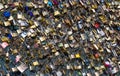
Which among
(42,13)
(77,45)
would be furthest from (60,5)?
(77,45)

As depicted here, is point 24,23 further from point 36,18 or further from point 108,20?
point 108,20

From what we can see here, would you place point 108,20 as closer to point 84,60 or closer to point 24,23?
point 84,60

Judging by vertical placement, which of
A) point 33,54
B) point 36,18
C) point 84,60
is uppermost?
point 36,18

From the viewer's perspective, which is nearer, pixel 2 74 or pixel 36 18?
pixel 2 74

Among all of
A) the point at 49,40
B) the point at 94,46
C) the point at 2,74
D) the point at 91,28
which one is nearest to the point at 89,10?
the point at 91,28

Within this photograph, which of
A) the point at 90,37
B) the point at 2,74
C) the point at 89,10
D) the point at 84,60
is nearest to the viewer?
the point at 2,74

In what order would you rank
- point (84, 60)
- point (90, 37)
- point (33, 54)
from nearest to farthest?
point (33, 54)
point (84, 60)
point (90, 37)

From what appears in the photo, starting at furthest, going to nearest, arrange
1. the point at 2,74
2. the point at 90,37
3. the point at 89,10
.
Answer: the point at 89,10, the point at 90,37, the point at 2,74

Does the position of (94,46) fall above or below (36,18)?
below

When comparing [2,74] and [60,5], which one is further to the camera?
[60,5]
